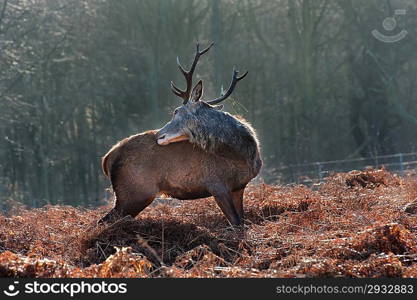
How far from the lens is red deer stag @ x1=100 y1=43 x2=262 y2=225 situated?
39.8ft

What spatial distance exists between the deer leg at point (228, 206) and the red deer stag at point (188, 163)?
7 centimetres

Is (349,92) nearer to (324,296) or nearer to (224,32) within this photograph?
(224,32)

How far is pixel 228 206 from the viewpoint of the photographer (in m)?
11.7

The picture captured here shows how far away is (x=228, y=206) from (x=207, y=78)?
2516cm

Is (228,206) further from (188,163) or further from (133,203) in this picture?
(133,203)
